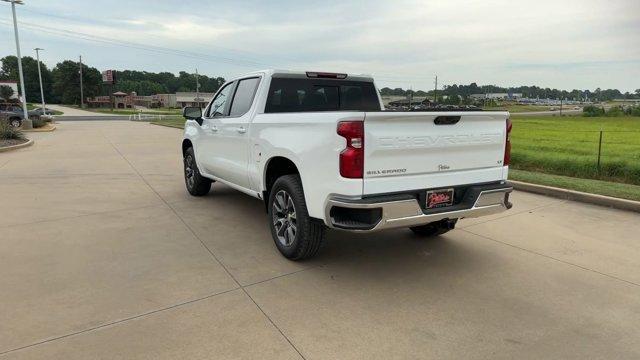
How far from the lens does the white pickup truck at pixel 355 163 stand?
3.67m

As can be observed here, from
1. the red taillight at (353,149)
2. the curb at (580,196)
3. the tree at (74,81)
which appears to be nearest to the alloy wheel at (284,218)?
the red taillight at (353,149)

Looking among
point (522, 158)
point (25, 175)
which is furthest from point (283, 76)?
point (522, 158)

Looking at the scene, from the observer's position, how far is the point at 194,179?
24.3ft

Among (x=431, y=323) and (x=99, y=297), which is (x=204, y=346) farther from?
(x=431, y=323)

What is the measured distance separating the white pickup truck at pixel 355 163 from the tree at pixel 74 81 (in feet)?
382

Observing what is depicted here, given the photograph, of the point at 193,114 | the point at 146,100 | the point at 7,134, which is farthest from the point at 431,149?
the point at 146,100

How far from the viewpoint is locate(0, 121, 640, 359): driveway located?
3055 mm

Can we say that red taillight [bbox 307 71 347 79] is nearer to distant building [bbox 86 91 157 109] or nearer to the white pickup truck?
the white pickup truck

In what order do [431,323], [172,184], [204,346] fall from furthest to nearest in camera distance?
[172,184] < [431,323] < [204,346]

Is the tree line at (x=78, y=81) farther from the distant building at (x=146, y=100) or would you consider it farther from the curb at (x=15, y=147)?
the curb at (x=15, y=147)

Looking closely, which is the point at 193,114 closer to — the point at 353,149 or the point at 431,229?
the point at 431,229

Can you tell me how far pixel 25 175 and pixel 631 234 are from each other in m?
10.8

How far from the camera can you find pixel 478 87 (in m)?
118

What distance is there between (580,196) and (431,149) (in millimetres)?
4492
